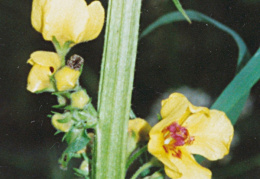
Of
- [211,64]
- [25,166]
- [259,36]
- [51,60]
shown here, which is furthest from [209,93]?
[51,60]

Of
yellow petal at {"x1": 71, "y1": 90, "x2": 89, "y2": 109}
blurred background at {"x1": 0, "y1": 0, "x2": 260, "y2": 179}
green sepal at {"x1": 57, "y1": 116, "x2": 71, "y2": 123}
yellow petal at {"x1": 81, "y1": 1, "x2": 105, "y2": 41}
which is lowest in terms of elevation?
blurred background at {"x1": 0, "y1": 0, "x2": 260, "y2": 179}

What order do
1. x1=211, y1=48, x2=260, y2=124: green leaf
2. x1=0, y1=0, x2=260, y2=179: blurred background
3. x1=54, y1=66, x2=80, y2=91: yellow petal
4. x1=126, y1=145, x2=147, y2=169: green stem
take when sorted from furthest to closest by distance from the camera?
x1=0, y1=0, x2=260, y2=179: blurred background < x1=211, y1=48, x2=260, y2=124: green leaf < x1=126, y1=145, x2=147, y2=169: green stem < x1=54, y1=66, x2=80, y2=91: yellow petal

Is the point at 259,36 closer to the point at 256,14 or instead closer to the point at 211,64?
the point at 256,14

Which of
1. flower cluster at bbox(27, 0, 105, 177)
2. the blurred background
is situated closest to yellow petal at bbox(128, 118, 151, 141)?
flower cluster at bbox(27, 0, 105, 177)

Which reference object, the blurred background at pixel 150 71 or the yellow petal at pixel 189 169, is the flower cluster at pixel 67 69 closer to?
the yellow petal at pixel 189 169

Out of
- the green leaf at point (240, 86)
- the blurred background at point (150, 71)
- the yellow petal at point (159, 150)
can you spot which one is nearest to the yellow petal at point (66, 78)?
the yellow petal at point (159, 150)

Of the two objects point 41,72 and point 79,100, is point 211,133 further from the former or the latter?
point 41,72

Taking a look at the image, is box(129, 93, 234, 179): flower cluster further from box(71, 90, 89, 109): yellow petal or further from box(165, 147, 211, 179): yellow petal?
box(71, 90, 89, 109): yellow petal

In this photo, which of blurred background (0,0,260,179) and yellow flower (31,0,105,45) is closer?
yellow flower (31,0,105,45)
